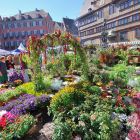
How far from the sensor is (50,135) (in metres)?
7.19

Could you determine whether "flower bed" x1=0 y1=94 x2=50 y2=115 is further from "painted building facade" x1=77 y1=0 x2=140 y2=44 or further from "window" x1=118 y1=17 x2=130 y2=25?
"window" x1=118 y1=17 x2=130 y2=25

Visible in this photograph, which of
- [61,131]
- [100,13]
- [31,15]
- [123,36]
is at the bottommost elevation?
[61,131]

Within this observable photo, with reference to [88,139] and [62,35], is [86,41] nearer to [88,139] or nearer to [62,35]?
[62,35]

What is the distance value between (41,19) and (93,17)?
24.6 meters

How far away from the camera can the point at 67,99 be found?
26.9 ft

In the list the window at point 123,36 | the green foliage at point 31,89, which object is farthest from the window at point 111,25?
the green foliage at point 31,89

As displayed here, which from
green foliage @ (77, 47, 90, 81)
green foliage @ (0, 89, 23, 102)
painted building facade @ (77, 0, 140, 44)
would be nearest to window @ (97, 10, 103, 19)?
painted building facade @ (77, 0, 140, 44)

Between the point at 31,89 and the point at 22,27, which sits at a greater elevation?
the point at 22,27

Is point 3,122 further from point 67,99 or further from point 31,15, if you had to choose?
point 31,15

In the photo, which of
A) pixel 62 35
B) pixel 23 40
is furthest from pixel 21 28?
pixel 62 35

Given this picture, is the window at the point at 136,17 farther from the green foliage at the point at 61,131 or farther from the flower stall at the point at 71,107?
the green foliage at the point at 61,131

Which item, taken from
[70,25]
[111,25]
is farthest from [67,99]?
[70,25]

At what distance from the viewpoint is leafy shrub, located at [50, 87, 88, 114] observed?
792 cm

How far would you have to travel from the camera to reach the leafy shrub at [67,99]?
792 cm
